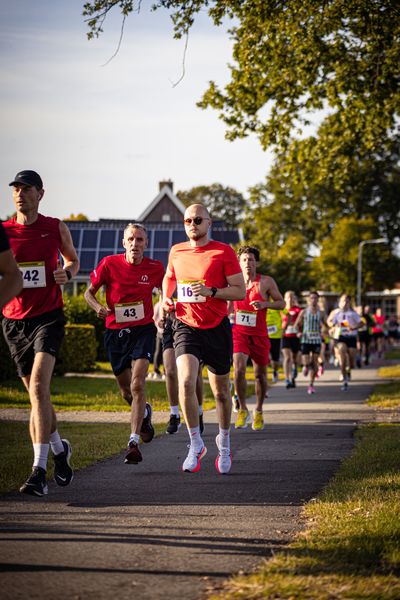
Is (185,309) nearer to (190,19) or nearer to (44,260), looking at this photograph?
(44,260)

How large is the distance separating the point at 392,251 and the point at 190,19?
45351 mm

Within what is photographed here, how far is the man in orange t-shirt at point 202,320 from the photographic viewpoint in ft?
19.3

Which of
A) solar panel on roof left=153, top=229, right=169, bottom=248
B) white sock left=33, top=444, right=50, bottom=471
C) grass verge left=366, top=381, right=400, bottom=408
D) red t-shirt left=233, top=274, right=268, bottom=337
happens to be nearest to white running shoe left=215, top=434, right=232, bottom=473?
white sock left=33, top=444, right=50, bottom=471

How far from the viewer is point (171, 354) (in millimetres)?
8414

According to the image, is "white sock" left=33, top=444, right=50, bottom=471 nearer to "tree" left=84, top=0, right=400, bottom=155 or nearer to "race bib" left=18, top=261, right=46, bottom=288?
"race bib" left=18, top=261, right=46, bottom=288

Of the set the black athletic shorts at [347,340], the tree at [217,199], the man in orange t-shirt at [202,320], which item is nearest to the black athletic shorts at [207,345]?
the man in orange t-shirt at [202,320]

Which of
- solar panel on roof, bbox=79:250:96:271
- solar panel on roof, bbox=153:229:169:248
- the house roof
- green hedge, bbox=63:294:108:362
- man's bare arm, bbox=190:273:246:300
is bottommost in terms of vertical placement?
man's bare arm, bbox=190:273:246:300

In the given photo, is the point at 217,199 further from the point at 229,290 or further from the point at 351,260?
the point at 229,290

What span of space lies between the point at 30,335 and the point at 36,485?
1172 millimetres

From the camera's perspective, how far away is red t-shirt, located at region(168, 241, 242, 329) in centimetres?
600

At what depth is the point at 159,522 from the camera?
429 cm

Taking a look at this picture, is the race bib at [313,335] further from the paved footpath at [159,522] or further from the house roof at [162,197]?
the house roof at [162,197]

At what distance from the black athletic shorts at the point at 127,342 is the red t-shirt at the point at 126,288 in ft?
0.19

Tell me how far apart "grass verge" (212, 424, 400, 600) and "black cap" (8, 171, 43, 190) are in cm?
322
